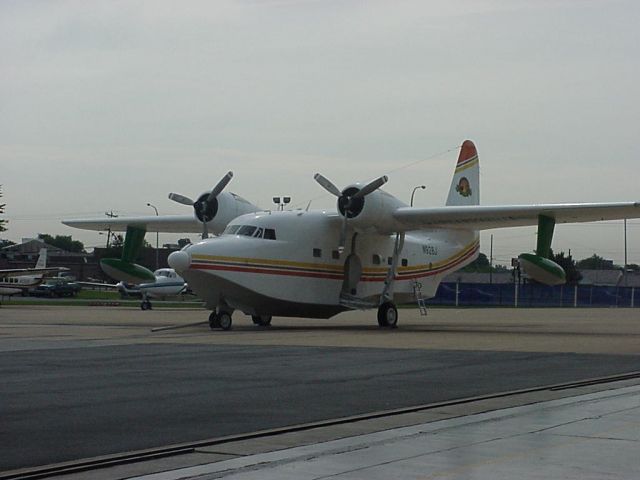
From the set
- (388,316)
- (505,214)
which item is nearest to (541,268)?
(505,214)

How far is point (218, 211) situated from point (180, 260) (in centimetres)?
759

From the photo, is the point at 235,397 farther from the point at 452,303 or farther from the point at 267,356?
the point at 452,303

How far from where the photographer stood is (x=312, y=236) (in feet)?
109

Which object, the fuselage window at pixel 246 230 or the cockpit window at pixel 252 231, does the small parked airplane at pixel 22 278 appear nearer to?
the cockpit window at pixel 252 231

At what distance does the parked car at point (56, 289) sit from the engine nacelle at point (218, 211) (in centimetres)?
5565

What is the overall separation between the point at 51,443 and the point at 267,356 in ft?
34.4

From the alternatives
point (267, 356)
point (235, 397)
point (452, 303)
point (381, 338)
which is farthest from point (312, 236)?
point (452, 303)

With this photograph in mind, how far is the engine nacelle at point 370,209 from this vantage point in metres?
32.6

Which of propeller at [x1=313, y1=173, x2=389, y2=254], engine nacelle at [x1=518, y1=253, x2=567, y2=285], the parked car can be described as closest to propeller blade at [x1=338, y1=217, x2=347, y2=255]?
propeller at [x1=313, y1=173, x2=389, y2=254]

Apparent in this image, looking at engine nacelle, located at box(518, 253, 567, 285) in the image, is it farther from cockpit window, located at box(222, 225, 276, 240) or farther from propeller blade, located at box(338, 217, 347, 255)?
cockpit window, located at box(222, 225, 276, 240)

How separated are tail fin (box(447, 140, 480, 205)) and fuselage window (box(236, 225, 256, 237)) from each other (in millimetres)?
11369

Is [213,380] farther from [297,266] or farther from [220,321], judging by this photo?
[297,266]

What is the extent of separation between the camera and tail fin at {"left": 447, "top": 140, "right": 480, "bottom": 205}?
40.8m

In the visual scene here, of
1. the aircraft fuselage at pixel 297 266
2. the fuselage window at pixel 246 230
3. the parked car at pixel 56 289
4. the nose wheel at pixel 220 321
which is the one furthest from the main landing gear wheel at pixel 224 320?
the parked car at pixel 56 289
